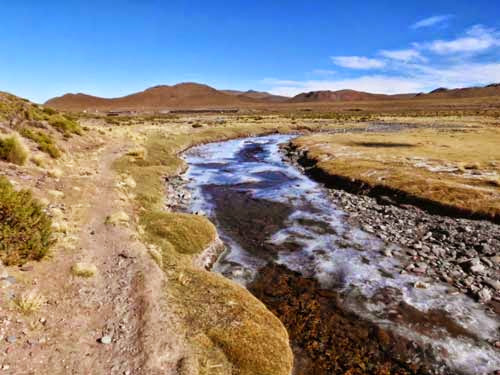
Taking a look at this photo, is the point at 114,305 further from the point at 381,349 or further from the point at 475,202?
the point at 475,202

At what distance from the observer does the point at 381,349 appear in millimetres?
10727

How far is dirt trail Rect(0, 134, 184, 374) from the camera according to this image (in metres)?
7.54

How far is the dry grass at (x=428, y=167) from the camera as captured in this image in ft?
78.1

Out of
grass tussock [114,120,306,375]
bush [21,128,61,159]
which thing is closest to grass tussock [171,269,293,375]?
grass tussock [114,120,306,375]

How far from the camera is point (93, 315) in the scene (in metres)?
9.22

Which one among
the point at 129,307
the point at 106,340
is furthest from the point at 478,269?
the point at 106,340

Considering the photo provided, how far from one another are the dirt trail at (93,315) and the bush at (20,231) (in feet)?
1.37

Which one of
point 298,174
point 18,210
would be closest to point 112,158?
point 298,174

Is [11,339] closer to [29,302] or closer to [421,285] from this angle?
[29,302]

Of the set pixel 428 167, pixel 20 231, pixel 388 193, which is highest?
pixel 20 231

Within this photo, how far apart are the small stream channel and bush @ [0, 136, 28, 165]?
11315mm

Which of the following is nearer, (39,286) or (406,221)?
(39,286)

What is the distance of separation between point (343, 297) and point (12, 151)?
68.8 feet

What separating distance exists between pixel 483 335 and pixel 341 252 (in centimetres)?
727
